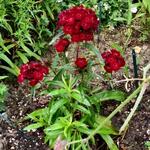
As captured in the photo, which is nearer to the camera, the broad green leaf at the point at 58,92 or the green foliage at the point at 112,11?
the broad green leaf at the point at 58,92

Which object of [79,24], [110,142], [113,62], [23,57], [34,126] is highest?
[79,24]

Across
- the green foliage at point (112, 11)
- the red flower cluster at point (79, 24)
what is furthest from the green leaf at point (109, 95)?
the green foliage at point (112, 11)

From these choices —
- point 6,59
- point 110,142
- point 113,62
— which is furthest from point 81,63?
point 6,59

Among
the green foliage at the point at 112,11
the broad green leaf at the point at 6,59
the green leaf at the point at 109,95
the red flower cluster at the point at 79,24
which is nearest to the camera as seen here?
the red flower cluster at the point at 79,24

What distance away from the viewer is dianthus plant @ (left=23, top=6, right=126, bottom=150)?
2965 mm

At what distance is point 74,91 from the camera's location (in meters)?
3.27

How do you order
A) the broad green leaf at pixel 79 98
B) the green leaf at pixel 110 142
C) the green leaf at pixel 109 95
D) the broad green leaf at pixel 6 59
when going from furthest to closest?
the broad green leaf at pixel 6 59
the green leaf at pixel 109 95
the green leaf at pixel 110 142
the broad green leaf at pixel 79 98

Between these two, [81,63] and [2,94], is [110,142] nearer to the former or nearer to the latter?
[81,63]

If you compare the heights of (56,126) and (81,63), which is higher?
(81,63)

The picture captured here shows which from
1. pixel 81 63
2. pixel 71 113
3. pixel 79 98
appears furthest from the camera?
pixel 71 113

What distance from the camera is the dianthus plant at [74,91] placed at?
2.96 m

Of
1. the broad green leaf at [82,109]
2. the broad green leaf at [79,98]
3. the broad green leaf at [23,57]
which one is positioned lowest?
the broad green leaf at [82,109]

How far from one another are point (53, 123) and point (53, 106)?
0.63 ft

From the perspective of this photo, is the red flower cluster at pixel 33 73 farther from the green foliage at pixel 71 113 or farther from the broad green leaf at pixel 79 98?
the broad green leaf at pixel 79 98
